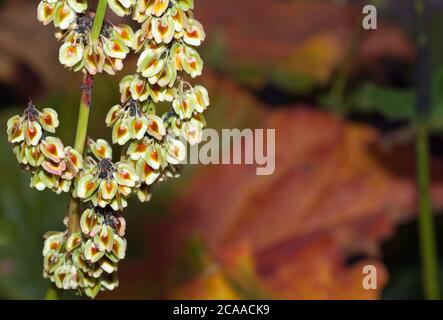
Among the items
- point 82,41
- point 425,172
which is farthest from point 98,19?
point 425,172

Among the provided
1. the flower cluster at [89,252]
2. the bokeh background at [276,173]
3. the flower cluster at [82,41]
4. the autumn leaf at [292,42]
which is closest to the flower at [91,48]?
the flower cluster at [82,41]

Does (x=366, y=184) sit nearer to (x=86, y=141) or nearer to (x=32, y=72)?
(x=32, y=72)

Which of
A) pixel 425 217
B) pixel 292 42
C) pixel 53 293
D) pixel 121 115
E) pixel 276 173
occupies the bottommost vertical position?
pixel 53 293

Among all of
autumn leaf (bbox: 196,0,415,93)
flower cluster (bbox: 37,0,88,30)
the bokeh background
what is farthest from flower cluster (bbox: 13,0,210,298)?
autumn leaf (bbox: 196,0,415,93)

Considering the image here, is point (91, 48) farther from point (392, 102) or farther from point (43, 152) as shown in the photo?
point (392, 102)

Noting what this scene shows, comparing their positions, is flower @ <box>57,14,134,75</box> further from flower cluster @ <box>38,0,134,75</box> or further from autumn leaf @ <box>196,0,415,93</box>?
autumn leaf @ <box>196,0,415,93</box>
